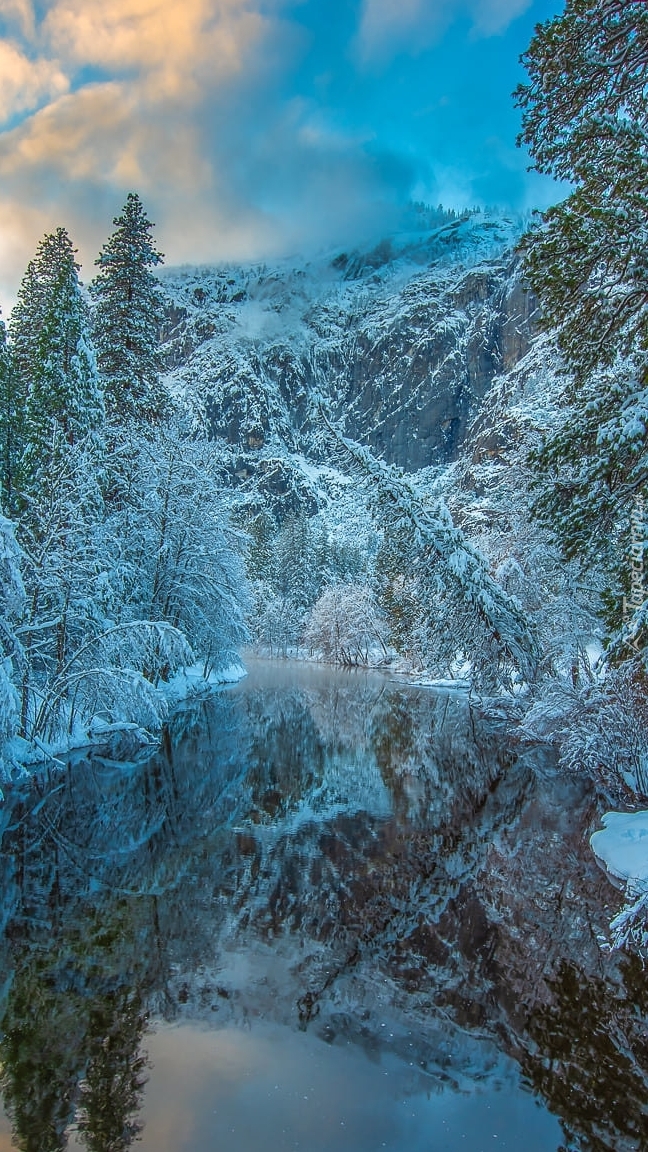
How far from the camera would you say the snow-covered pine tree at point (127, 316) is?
88.4ft

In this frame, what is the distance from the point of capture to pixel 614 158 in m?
7.79

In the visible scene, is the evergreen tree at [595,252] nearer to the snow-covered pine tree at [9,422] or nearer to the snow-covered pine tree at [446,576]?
the snow-covered pine tree at [446,576]

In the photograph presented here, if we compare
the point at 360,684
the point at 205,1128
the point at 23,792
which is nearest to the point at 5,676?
the point at 23,792

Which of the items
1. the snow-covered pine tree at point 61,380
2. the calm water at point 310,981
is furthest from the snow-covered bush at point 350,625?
the calm water at point 310,981

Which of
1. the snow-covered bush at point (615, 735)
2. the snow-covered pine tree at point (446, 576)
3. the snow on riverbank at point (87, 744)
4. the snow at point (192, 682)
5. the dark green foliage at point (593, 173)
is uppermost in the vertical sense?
the dark green foliage at point (593, 173)

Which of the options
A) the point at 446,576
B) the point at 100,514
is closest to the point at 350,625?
the point at 446,576

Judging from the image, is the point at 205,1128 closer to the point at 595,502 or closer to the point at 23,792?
the point at 595,502

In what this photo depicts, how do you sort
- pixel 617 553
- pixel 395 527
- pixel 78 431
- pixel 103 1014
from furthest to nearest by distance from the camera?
pixel 78 431, pixel 395 527, pixel 617 553, pixel 103 1014

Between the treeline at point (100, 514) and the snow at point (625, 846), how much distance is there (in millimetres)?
10544

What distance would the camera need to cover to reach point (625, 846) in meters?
10.5

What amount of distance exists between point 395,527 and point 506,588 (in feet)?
23.8

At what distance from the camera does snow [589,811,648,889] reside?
9484mm

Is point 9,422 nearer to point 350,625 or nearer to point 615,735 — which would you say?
point 615,735

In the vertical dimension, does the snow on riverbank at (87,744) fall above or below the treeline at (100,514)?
below
